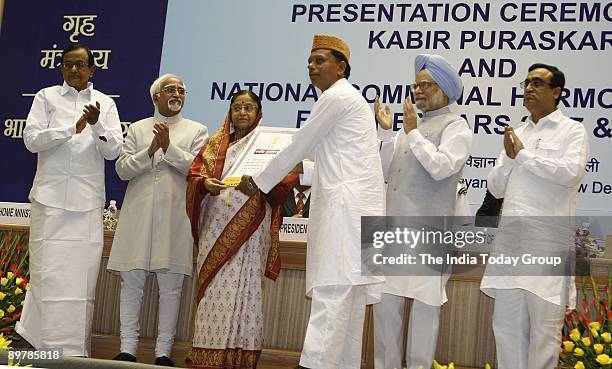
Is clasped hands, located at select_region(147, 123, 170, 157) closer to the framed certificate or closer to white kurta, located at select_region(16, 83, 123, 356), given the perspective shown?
white kurta, located at select_region(16, 83, 123, 356)

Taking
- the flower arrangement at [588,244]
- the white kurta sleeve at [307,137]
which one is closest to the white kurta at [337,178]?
the white kurta sleeve at [307,137]

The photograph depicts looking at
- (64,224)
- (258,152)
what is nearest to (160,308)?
(64,224)

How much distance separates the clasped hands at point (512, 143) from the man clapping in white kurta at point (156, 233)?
1.86 m

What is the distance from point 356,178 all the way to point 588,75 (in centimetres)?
261

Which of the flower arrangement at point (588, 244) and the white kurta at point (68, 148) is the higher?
the white kurta at point (68, 148)

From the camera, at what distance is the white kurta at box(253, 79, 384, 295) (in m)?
4.30

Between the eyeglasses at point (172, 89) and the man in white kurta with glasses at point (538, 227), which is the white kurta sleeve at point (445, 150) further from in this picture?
the eyeglasses at point (172, 89)

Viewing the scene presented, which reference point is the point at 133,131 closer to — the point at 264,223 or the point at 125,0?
the point at 264,223

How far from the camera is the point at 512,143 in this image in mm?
4535

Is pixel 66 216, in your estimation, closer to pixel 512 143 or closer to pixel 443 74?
pixel 443 74

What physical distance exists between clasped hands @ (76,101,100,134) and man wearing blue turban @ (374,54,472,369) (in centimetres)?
158

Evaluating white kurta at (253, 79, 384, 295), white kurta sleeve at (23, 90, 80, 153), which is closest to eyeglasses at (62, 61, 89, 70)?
white kurta sleeve at (23, 90, 80, 153)

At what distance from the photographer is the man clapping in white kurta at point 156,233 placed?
5.28 m

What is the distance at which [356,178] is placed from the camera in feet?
14.4
